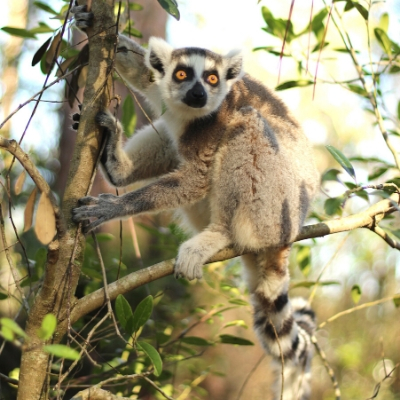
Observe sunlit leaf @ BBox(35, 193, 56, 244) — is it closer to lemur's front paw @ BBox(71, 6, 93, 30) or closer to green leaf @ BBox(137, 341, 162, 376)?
green leaf @ BBox(137, 341, 162, 376)

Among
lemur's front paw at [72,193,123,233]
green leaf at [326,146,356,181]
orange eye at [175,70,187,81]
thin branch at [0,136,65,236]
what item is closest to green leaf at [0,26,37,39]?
orange eye at [175,70,187,81]

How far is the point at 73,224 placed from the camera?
2.43m

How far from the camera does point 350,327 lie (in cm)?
1112

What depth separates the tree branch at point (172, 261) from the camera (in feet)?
7.77

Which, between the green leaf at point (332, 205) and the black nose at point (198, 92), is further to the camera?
the black nose at point (198, 92)


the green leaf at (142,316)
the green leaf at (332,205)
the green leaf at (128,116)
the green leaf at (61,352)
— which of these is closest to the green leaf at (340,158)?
the green leaf at (332,205)

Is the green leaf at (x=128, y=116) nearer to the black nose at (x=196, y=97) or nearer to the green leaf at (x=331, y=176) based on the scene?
the black nose at (x=196, y=97)

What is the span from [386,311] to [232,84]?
8.62 metres

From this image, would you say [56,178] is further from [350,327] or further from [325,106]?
[325,106]

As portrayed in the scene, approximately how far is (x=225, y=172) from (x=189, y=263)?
799 millimetres

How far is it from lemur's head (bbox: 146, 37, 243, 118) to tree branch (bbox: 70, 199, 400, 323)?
48.1 inches

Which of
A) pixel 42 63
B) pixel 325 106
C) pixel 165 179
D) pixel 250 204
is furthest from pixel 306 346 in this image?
pixel 325 106

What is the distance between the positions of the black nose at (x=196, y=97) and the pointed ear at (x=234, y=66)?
445 millimetres

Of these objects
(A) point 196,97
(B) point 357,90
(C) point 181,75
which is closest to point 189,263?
(A) point 196,97
